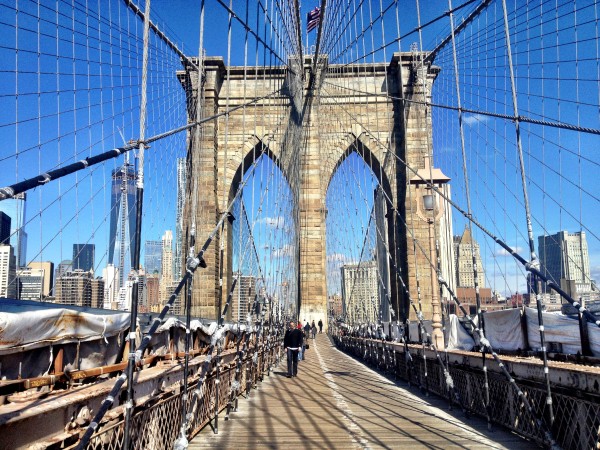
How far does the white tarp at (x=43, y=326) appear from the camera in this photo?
3164 millimetres

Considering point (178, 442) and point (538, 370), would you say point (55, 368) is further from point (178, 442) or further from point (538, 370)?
point (538, 370)

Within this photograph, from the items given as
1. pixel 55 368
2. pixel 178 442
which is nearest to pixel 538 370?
pixel 178 442

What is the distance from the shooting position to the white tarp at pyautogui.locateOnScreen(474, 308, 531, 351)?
6375 millimetres

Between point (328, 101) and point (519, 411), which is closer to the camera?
point (519, 411)

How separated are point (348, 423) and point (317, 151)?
1986 centimetres

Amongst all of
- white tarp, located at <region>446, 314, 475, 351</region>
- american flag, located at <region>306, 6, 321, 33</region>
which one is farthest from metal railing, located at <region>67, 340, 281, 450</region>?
american flag, located at <region>306, 6, 321, 33</region>

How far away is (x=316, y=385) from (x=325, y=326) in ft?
58.1

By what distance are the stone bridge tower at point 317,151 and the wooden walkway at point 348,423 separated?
1466 cm

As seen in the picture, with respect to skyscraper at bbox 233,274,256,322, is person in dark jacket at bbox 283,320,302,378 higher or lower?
lower

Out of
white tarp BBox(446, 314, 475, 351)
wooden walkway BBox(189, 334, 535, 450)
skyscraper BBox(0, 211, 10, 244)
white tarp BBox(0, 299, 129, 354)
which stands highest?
skyscraper BBox(0, 211, 10, 244)

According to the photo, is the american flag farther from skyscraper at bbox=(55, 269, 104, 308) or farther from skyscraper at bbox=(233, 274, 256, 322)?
skyscraper at bbox=(55, 269, 104, 308)

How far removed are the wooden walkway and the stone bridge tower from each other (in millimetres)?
14658

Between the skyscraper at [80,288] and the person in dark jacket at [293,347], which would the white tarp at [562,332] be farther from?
the skyscraper at [80,288]

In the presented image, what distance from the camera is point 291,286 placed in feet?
69.1
